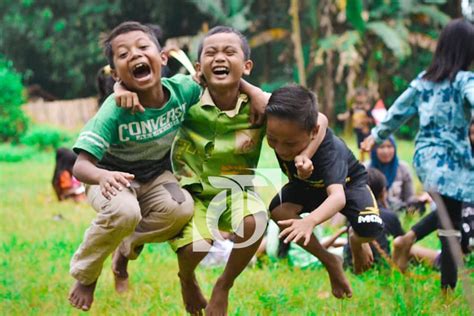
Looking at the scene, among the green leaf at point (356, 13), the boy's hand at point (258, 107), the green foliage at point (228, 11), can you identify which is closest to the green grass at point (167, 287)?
the boy's hand at point (258, 107)

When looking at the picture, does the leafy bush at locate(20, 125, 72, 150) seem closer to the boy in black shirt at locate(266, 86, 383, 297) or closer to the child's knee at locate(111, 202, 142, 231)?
the boy in black shirt at locate(266, 86, 383, 297)

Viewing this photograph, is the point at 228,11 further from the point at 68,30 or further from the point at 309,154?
the point at 309,154

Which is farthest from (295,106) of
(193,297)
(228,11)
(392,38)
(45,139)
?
(228,11)

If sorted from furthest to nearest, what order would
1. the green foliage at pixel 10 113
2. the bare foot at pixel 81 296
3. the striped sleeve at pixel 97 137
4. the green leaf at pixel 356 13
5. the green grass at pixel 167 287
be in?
the green foliage at pixel 10 113 → the green leaf at pixel 356 13 → the green grass at pixel 167 287 → the bare foot at pixel 81 296 → the striped sleeve at pixel 97 137

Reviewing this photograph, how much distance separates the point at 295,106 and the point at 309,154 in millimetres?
243

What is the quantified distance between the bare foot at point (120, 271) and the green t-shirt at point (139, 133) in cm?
76

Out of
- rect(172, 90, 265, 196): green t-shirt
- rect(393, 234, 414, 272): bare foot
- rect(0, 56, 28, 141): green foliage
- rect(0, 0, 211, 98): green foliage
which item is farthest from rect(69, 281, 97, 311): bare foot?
rect(0, 0, 211, 98): green foliage

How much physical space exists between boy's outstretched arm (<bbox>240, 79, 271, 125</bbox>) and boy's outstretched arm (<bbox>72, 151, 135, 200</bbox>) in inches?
27.6

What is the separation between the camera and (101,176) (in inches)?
126

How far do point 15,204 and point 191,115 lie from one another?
5550 mm

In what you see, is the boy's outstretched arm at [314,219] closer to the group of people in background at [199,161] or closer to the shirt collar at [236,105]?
the group of people in background at [199,161]

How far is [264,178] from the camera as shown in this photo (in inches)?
162

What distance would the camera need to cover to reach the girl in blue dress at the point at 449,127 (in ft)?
14.1

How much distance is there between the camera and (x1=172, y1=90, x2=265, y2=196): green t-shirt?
12.0 feet
